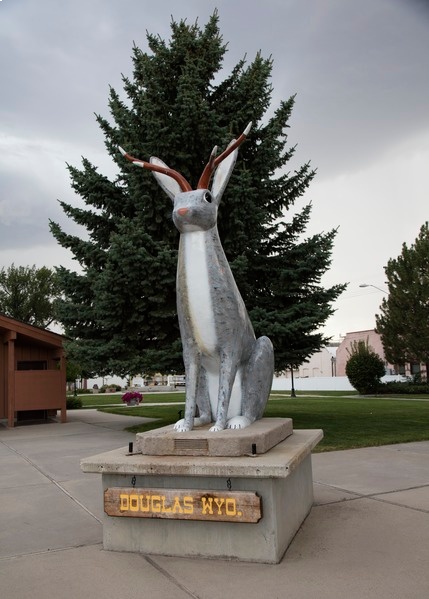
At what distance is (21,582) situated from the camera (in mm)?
3371

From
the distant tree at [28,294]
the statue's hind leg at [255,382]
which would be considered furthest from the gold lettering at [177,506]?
the distant tree at [28,294]

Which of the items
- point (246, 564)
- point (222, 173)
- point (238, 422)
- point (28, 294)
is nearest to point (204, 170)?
point (222, 173)

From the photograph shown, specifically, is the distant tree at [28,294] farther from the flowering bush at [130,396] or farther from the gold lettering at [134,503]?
the gold lettering at [134,503]

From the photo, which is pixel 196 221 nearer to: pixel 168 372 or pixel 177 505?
pixel 177 505

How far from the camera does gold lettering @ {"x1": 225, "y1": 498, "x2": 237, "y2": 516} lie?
3.54m

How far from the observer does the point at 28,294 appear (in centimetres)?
4619

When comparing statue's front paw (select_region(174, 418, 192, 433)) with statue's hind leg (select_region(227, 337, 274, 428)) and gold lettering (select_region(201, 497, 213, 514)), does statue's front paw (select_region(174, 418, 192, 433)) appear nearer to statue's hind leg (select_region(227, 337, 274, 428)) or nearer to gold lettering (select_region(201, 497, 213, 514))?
statue's hind leg (select_region(227, 337, 274, 428))

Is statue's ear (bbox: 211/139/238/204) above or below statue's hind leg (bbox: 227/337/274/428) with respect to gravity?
above

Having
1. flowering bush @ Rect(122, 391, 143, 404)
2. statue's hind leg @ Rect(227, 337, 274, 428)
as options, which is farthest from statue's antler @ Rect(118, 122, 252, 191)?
flowering bush @ Rect(122, 391, 143, 404)

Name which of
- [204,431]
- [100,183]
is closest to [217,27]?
[100,183]

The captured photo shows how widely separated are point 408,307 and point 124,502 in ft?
106

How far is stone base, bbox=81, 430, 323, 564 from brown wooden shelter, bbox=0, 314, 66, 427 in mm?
11799

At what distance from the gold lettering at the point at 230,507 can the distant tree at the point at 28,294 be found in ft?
145

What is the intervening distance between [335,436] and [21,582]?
Result: 817cm
